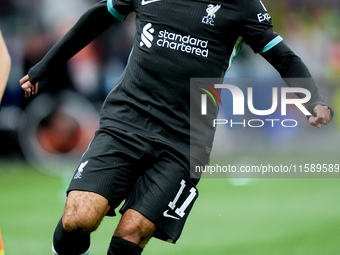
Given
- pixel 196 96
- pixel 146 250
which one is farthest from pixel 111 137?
pixel 146 250

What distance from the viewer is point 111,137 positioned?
564 centimetres

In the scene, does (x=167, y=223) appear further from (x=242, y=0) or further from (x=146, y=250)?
(x=146, y=250)

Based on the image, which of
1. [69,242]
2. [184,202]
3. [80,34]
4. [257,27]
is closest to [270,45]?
[257,27]

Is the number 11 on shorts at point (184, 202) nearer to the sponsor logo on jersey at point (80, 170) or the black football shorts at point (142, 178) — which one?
the black football shorts at point (142, 178)

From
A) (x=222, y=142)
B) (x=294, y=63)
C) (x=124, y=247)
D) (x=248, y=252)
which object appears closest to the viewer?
(x=124, y=247)

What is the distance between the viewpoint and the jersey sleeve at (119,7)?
586 centimetres

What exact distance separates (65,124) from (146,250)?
20.2 ft

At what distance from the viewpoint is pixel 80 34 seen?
5910 mm

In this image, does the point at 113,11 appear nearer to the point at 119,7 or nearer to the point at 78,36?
the point at 119,7

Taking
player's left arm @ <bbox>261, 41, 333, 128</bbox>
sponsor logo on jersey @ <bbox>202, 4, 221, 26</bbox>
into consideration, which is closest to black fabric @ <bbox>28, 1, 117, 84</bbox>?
sponsor logo on jersey @ <bbox>202, 4, 221, 26</bbox>

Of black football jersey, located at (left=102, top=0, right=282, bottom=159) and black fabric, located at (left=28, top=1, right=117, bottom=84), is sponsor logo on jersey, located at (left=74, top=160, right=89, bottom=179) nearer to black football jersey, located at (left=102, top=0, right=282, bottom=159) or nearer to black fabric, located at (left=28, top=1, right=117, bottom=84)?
black football jersey, located at (left=102, top=0, right=282, bottom=159)

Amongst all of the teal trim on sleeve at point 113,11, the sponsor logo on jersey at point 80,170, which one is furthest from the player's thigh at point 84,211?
the teal trim on sleeve at point 113,11

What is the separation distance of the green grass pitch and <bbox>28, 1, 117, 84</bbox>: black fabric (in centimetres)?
234

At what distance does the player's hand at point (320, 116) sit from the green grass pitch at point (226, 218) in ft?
8.24
